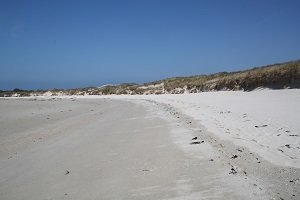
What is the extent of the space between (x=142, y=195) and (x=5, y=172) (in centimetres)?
308

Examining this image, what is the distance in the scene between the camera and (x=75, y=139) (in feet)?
30.3

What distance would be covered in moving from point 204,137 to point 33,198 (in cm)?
444

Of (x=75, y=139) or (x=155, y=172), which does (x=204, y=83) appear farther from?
(x=155, y=172)

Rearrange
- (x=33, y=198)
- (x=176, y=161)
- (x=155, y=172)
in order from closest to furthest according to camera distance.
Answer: (x=33, y=198) < (x=155, y=172) < (x=176, y=161)

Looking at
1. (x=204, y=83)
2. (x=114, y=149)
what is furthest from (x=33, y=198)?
(x=204, y=83)

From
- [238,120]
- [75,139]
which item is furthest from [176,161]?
[238,120]

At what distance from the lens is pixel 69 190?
4.68 meters

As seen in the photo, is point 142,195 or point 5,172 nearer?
point 142,195

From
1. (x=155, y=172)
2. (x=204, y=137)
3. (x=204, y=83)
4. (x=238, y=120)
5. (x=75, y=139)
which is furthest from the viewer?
(x=204, y=83)

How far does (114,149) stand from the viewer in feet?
24.2

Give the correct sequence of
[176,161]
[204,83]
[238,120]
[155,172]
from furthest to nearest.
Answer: [204,83] → [238,120] → [176,161] → [155,172]

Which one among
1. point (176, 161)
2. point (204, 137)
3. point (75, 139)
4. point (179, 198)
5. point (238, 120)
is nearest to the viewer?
point (179, 198)

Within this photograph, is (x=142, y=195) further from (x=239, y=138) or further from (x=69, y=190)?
(x=239, y=138)

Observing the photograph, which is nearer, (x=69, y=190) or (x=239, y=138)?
(x=69, y=190)
